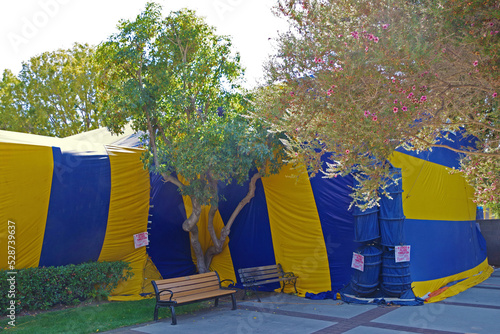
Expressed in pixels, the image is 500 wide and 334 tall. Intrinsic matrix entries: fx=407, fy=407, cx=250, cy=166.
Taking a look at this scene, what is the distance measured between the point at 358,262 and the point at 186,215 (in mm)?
5061

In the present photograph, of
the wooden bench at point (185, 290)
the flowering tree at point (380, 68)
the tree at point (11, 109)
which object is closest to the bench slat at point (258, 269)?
the wooden bench at point (185, 290)

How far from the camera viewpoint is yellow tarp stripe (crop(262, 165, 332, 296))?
31.5ft

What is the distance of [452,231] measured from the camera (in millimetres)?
11062

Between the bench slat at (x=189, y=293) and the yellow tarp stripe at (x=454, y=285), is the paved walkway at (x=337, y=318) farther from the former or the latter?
the bench slat at (x=189, y=293)

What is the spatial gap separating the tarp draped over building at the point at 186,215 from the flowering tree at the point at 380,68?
2.74 metres

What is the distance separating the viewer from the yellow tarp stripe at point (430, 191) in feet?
30.8

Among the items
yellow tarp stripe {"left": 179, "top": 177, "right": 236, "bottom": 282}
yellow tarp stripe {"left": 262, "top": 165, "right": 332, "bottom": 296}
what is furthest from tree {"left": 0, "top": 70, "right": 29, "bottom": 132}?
yellow tarp stripe {"left": 262, "top": 165, "right": 332, "bottom": 296}

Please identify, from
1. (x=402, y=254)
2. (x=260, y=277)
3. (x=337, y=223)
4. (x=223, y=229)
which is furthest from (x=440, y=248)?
(x=223, y=229)

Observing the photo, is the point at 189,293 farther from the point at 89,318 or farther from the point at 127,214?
the point at 127,214

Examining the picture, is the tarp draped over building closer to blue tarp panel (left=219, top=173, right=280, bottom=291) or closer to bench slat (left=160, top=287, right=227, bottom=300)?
blue tarp panel (left=219, top=173, right=280, bottom=291)

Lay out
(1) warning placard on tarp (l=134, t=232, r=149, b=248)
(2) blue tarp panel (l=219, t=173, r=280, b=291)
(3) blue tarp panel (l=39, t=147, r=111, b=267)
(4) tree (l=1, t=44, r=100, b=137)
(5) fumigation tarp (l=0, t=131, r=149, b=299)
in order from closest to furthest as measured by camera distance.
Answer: (5) fumigation tarp (l=0, t=131, r=149, b=299)
(3) blue tarp panel (l=39, t=147, r=111, b=267)
(1) warning placard on tarp (l=134, t=232, r=149, b=248)
(2) blue tarp panel (l=219, t=173, r=280, b=291)
(4) tree (l=1, t=44, r=100, b=137)

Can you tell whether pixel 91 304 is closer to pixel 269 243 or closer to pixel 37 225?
pixel 37 225

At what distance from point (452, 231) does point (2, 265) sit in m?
10.8

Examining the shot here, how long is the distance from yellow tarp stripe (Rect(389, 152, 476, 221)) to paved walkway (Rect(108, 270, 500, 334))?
6.98ft
